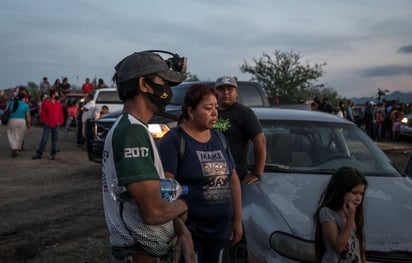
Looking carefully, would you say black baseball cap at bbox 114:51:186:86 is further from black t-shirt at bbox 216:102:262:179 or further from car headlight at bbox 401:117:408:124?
car headlight at bbox 401:117:408:124

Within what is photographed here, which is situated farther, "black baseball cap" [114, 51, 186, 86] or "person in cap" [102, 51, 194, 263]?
"black baseball cap" [114, 51, 186, 86]

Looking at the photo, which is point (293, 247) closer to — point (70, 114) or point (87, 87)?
point (70, 114)

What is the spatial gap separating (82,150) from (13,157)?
2.46 metres

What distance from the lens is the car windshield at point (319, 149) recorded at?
4613mm

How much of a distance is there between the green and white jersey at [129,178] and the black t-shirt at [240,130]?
225 centimetres

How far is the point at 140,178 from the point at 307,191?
219cm

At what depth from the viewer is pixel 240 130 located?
4.49 metres

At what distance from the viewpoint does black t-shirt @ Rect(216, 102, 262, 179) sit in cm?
444

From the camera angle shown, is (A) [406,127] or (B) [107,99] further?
(A) [406,127]

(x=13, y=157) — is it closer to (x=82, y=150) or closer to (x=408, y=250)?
(x=82, y=150)

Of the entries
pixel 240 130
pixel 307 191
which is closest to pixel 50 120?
pixel 240 130

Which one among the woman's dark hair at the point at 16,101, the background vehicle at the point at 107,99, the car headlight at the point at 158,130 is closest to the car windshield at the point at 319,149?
the car headlight at the point at 158,130

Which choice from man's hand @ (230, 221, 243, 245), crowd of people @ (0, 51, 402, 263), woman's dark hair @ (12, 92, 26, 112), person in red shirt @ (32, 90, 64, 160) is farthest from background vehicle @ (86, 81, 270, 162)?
man's hand @ (230, 221, 243, 245)

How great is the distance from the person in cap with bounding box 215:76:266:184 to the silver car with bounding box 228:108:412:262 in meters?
0.18
